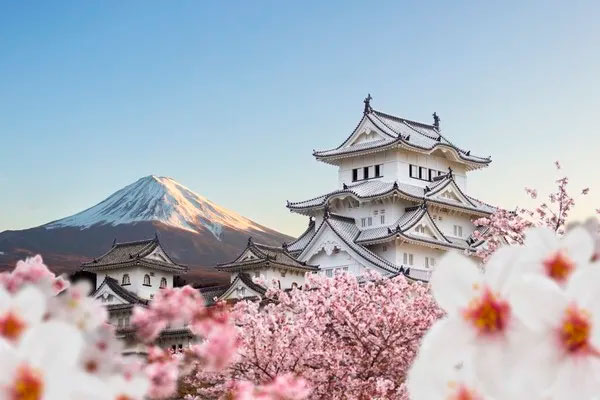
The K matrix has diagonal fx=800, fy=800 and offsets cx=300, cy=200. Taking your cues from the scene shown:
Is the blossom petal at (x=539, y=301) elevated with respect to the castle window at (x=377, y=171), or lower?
lower

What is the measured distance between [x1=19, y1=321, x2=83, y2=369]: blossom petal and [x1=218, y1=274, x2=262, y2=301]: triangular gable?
35.4 meters

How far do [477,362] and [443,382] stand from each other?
4.7 inches

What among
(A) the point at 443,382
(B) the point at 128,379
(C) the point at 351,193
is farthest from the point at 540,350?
(C) the point at 351,193

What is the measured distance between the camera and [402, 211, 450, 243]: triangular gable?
37.5 meters

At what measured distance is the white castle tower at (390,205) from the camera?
123 ft

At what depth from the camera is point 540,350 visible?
173 centimetres

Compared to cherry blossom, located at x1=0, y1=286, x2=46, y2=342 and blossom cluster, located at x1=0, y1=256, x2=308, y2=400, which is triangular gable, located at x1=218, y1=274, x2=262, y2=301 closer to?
blossom cluster, located at x1=0, y1=256, x2=308, y2=400

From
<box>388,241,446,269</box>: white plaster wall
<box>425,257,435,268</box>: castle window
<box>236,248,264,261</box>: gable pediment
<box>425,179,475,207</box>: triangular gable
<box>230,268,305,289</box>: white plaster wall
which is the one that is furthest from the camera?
<box>425,179,475,207</box>: triangular gable

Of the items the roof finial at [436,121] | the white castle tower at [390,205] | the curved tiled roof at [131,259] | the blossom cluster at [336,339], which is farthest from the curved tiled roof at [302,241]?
the blossom cluster at [336,339]

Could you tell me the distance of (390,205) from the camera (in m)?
39.2

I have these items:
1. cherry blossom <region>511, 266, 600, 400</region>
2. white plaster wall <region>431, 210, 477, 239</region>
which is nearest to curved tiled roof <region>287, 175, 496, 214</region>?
white plaster wall <region>431, 210, 477, 239</region>

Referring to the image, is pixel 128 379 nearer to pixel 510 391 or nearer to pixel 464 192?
pixel 510 391

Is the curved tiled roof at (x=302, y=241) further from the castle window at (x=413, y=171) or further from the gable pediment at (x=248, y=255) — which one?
the castle window at (x=413, y=171)

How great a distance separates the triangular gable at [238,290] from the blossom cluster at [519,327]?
116 feet
